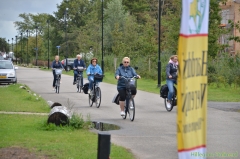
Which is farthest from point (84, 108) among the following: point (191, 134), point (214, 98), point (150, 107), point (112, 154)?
point (191, 134)

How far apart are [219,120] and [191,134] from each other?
12752 mm

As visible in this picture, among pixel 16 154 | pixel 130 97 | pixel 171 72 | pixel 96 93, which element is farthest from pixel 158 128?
pixel 96 93

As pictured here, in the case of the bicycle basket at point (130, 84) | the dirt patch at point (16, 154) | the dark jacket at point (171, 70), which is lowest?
the dirt patch at point (16, 154)

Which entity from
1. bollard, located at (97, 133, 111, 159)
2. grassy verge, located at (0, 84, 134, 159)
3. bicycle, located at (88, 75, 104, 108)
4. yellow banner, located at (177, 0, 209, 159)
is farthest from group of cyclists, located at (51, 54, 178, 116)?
yellow banner, located at (177, 0, 209, 159)

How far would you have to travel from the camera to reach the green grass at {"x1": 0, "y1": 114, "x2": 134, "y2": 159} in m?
9.61

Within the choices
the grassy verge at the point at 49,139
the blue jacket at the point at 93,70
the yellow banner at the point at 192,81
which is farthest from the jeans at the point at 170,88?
the yellow banner at the point at 192,81

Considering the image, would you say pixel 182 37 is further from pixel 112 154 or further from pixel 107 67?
pixel 107 67

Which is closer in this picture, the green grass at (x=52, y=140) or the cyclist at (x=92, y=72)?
the green grass at (x=52, y=140)

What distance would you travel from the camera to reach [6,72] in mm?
37312

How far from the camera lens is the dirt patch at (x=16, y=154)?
9.10 m

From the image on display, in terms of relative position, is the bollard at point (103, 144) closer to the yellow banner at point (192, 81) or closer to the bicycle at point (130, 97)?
the yellow banner at point (192, 81)

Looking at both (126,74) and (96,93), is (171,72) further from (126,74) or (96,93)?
(96,93)

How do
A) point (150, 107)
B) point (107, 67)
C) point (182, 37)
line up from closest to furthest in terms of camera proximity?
point (182, 37) < point (150, 107) < point (107, 67)

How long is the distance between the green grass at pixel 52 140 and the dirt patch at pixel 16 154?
0.17 metres
